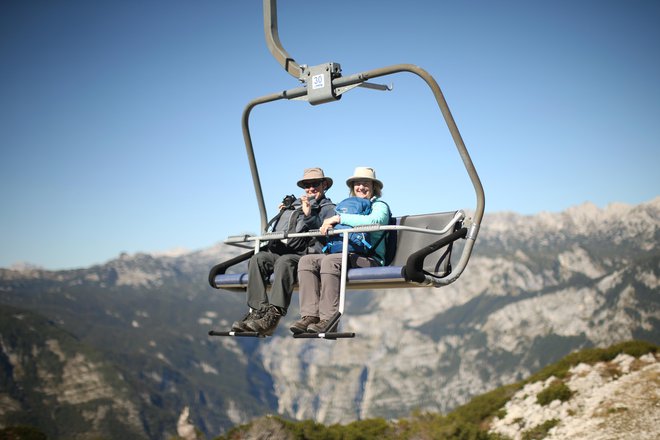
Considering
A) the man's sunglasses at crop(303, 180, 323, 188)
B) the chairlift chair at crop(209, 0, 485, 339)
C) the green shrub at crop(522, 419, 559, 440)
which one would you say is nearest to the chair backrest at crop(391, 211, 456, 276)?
the chairlift chair at crop(209, 0, 485, 339)

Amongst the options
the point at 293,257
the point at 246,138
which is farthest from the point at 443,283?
the point at 246,138

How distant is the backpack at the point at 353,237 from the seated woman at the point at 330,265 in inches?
3.2

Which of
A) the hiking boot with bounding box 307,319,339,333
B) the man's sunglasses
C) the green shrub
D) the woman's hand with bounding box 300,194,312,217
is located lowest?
the green shrub

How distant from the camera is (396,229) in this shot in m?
8.47

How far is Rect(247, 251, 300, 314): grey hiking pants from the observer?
922 cm

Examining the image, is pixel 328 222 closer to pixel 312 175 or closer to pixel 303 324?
pixel 312 175

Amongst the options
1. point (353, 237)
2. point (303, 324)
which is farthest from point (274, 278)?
point (353, 237)

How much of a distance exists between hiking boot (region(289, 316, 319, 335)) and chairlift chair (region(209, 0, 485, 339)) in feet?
0.29

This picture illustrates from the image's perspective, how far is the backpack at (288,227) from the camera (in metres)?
9.73

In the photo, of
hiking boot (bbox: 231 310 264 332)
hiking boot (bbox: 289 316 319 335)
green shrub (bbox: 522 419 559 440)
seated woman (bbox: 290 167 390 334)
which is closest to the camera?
hiking boot (bbox: 289 316 319 335)

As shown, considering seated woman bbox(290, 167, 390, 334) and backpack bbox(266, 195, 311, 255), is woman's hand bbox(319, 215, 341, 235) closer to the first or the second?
seated woman bbox(290, 167, 390, 334)

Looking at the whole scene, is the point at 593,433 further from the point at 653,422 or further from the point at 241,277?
the point at 241,277

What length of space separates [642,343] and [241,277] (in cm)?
2251

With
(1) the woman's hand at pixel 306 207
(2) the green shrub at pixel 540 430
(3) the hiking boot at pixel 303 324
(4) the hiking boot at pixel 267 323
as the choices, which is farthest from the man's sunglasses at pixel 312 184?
(2) the green shrub at pixel 540 430
